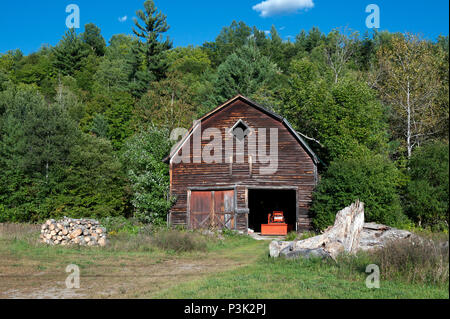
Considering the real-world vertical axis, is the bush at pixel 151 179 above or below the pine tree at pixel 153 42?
below

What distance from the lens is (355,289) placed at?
9.29 meters

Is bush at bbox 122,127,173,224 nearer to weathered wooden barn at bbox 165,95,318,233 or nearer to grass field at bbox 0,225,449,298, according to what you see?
weathered wooden barn at bbox 165,95,318,233

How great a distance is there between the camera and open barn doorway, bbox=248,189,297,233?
3138cm

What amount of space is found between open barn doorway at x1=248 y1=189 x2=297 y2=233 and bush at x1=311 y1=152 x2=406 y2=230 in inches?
338

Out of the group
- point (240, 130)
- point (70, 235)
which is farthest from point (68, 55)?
point (70, 235)

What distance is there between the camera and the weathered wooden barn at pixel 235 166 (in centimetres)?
2391

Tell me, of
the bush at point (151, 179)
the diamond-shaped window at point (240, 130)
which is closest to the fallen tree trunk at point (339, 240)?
the diamond-shaped window at point (240, 130)

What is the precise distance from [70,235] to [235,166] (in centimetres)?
1027

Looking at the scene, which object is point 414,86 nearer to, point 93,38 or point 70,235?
point 70,235

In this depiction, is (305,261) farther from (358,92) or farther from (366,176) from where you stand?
(358,92)

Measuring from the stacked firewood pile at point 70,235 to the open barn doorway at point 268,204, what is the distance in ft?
51.5

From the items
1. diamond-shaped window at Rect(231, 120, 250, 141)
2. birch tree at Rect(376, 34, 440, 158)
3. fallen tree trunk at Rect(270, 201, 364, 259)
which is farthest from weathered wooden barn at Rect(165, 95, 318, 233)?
fallen tree trunk at Rect(270, 201, 364, 259)

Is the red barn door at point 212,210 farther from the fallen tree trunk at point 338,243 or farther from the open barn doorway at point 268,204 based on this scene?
the fallen tree trunk at point 338,243
